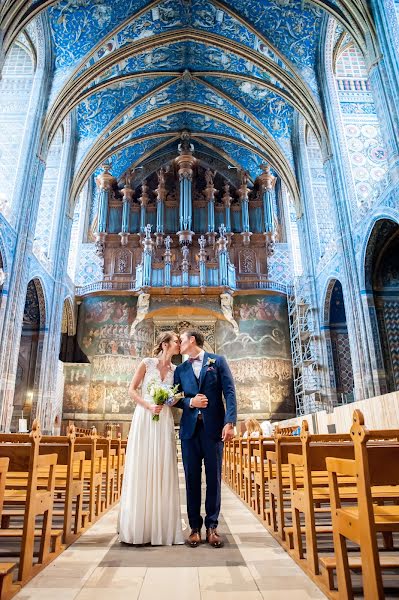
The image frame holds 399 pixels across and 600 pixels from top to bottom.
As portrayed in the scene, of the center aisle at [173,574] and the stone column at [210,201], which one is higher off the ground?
the stone column at [210,201]

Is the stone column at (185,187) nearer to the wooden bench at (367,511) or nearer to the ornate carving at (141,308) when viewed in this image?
the ornate carving at (141,308)

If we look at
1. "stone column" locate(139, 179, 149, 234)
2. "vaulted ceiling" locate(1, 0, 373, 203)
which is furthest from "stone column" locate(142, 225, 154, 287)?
"vaulted ceiling" locate(1, 0, 373, 203)

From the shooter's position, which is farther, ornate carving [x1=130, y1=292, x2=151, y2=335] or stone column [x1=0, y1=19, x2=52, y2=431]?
ornate carving [x1=130, y1=292, x2=151, y2=335]

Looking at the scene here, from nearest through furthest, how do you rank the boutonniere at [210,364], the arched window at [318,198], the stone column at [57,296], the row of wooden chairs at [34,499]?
the row of wooden chairs at [34,499], the boutonniere at [210,364], the stone column at [57,296], the arched window at [318,198]

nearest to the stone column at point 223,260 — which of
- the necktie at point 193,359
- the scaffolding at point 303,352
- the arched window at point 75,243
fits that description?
the scaffolding at point 303,352

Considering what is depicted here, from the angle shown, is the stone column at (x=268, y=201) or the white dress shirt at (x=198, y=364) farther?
the stone column at (x=268, y=201)

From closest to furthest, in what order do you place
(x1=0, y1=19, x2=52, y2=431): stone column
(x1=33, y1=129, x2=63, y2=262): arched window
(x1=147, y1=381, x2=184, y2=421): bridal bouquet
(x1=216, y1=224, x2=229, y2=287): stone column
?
(x1=147, y1=381, x2=184, y2=421): bridal bouquet < (x1=0, y1=19, x2=52, y2=431): stone column < (x1=33, y1=129, x2=63, y2=262): arched window < (x1=216, y1=224, x2=229, y2=287): stone column

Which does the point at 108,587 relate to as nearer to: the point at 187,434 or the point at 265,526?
the point at 187,434

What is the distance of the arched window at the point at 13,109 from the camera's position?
1288 centimetres

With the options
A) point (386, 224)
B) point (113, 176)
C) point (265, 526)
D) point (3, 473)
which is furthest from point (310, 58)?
point (3, 473)

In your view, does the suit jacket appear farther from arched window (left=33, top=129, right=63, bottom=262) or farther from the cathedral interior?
arched window (left=33, top=129, right=63, bottom=262)

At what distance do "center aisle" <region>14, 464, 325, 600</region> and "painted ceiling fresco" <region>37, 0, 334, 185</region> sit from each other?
1442cm

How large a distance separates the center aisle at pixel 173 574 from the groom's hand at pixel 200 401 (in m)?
1.04

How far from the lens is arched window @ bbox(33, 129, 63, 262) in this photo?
52.7 ft
